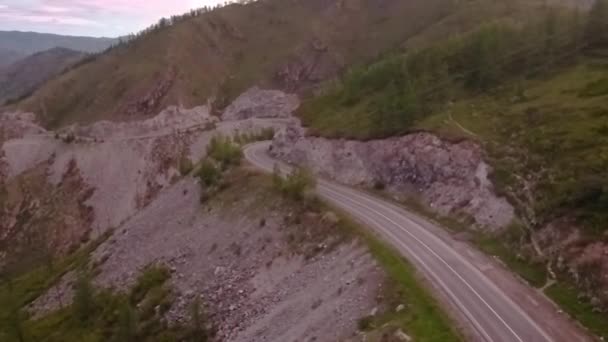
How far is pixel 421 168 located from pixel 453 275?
2860 centimetres

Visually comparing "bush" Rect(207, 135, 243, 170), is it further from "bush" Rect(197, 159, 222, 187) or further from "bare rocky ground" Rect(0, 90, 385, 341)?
"bare rocky ground" Rect(0, 90, 385, 341)

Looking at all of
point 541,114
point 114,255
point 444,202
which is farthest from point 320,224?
point 114,255

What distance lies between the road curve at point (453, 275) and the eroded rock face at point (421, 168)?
4788 mm

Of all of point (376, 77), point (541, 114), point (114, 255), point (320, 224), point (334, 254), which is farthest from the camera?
point (376, 77)

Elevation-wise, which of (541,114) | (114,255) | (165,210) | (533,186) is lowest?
(114,255)

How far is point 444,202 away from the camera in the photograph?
6519 cm

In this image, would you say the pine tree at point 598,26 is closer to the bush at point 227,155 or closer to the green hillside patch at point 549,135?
the green hillside patch at point 549,135

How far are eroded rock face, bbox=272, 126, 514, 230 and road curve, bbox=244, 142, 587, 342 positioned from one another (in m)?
4.79

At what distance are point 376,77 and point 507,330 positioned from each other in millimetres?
92970

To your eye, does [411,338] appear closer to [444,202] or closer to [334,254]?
[334,254]

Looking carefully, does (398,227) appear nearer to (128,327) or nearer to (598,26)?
(128,327)

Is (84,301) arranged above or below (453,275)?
below

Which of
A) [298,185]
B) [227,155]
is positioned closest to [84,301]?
[227,155]

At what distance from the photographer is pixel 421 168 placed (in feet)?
241
